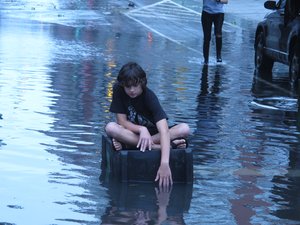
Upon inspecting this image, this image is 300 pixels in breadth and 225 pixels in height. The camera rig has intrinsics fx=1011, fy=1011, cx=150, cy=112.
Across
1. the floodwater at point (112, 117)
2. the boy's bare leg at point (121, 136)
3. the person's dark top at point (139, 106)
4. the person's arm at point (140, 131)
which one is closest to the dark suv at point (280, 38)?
the floodwater at point (112, 117)

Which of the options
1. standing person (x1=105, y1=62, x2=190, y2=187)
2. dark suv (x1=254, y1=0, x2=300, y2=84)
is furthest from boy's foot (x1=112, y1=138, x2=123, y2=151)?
dark suv (x1=254, y1=0, x2=300, y2=84)

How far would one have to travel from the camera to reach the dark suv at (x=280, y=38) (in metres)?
16.7

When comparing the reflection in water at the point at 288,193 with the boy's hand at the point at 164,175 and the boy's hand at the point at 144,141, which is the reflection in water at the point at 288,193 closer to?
the boy's hand at the point at 164,175

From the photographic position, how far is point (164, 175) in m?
8.36

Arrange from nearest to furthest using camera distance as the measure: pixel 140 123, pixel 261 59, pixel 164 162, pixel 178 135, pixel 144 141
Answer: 1. pixel 164 162
2. pixel 144 141
3. pixel 178 135
4. pixel 140 123
5. pixel 261 59

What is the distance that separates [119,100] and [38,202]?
58.4 inches

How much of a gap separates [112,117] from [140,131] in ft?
12.0

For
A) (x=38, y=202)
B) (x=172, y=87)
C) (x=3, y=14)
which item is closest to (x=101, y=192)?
(x=38, y=202)

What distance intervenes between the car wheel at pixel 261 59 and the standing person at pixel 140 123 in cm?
1056

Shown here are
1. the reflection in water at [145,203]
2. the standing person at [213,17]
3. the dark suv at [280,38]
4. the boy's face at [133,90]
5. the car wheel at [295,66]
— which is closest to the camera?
the reflection in water at [145,203]

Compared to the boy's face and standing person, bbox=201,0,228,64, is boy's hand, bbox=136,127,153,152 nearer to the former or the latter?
the boy's face

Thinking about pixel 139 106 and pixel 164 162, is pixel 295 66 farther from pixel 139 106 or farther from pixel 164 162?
pixel 164 162

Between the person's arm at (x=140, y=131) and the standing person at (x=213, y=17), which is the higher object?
the person's arm at (x=140, y=131)

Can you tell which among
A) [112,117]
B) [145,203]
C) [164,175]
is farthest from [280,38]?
[145,203]
